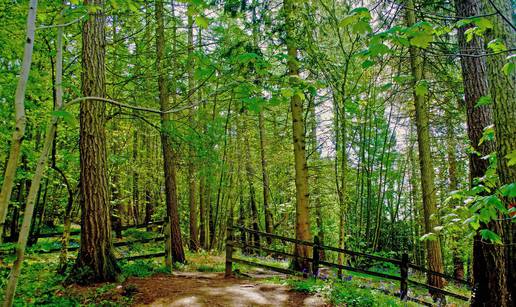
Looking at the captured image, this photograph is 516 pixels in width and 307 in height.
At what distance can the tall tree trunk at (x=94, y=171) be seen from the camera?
6129 mm

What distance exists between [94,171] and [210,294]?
3.12 metres

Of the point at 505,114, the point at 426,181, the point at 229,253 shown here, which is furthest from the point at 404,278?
the point at 505,114

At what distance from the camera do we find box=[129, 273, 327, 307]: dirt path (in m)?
5.50

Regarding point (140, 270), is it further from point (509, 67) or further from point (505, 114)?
point (509, 67)

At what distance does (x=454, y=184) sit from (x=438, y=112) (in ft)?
14.1

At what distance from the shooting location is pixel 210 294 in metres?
6.03

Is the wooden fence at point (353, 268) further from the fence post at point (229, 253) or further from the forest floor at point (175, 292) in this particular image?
the forest floor at point (175, 292)

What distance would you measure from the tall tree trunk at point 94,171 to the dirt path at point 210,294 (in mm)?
697

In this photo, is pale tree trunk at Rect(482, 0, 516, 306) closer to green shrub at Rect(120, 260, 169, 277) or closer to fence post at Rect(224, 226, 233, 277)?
fence post at Rect(224, 226, 233, 277)

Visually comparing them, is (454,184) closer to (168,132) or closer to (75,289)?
(168,132)

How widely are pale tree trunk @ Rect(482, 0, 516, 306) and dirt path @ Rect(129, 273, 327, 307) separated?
108 inches

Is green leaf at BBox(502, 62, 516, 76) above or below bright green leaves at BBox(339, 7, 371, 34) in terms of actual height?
below

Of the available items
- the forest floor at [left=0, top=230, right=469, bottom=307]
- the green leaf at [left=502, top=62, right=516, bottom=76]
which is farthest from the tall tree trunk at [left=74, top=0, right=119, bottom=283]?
the green leaf at [left=502, top=62, right=516, bottom=76]

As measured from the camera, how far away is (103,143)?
6500 millimetres
